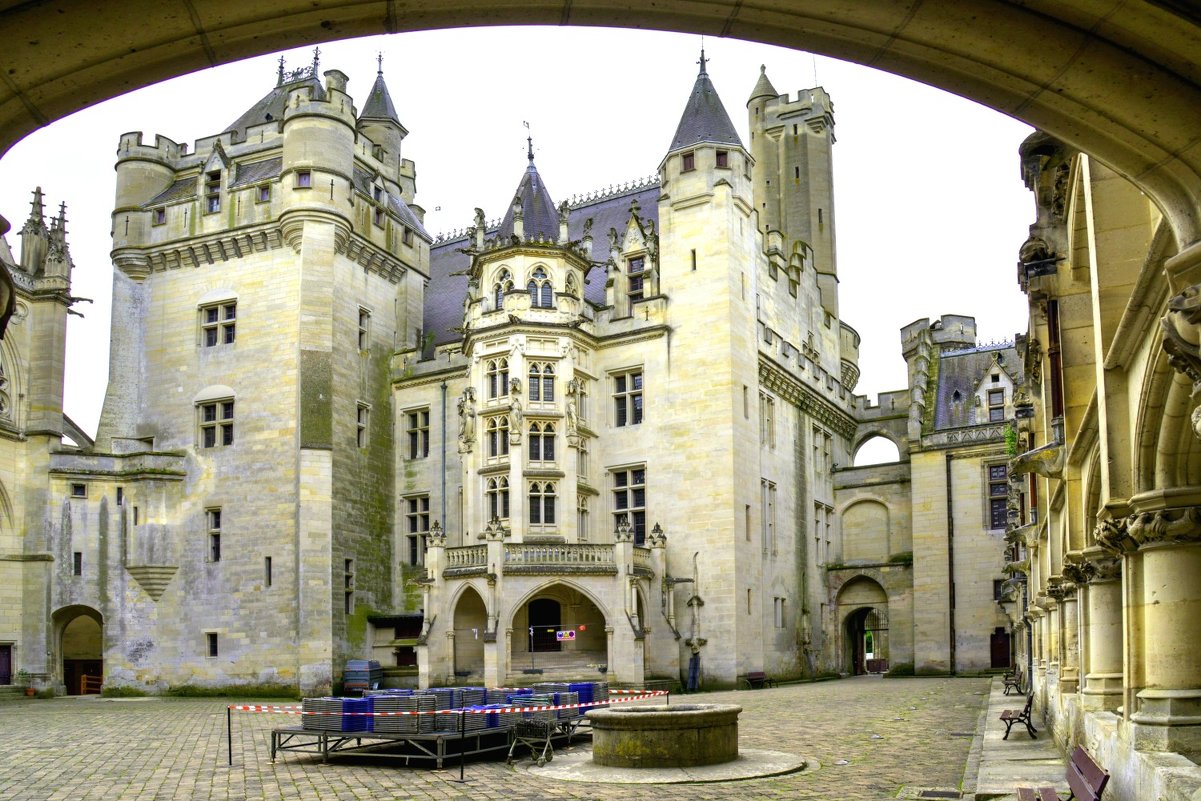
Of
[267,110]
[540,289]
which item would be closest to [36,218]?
[267,110]

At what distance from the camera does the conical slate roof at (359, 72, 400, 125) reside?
49500mm

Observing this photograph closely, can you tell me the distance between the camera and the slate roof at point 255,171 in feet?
134

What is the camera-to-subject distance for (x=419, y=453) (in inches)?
1635

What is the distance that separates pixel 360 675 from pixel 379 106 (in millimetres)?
24458

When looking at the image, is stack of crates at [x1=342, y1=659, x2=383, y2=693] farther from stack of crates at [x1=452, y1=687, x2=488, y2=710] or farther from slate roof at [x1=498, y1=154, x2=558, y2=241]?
stack of crates at [x1=452, y1=687, x2=488, y2=710]

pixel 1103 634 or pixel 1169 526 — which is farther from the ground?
pixel 1169 526

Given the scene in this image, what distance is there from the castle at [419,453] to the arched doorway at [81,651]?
175 mm

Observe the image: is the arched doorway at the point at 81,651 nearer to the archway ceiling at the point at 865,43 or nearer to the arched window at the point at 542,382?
the arched window at the point at 542,382

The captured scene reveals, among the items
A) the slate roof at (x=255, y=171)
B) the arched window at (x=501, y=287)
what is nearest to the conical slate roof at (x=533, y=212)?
the arched window at (x=501, y=287)

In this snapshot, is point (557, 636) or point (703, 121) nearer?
point (557, 636)

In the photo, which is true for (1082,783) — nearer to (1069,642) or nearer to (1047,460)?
(1047,460)

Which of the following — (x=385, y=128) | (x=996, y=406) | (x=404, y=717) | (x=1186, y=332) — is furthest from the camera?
(x=385, y=128)

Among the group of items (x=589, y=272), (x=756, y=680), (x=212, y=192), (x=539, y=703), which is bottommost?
(x=756, y=680)

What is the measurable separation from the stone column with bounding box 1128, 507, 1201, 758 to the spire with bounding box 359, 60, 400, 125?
43.9 m
